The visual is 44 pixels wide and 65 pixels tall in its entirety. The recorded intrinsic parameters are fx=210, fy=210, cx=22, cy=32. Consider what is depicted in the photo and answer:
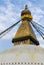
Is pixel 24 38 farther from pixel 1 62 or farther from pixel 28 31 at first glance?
pixel 1 62

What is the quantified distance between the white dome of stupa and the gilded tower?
18.2 ft

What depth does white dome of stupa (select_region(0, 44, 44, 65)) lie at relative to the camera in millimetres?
14469

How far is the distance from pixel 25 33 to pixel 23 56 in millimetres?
7487

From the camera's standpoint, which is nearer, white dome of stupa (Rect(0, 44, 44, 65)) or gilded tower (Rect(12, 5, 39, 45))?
white dome of stupa (Rect(0, 44, 44, 65))

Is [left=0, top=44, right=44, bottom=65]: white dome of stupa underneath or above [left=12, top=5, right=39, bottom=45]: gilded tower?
underneath

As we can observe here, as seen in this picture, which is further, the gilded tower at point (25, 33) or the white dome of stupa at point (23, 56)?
the gilded tower at point (25, 33)

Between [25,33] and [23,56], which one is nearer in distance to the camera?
[23,56]

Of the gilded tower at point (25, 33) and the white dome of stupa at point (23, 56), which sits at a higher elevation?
the gilded tower at point (25, 33)

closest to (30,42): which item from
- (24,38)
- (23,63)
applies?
(24,38)

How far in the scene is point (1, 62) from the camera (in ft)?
49.0

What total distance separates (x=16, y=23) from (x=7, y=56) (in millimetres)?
8761

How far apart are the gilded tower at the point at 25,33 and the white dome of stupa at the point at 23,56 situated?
556cm

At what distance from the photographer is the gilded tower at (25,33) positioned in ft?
73.4

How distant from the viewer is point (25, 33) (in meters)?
22.4
